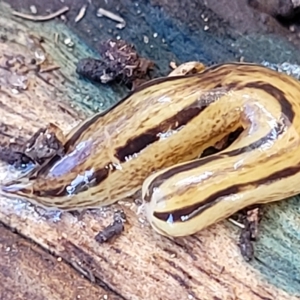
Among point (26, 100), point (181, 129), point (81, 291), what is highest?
point (181, 129)

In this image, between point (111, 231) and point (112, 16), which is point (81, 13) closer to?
point (112, 16)

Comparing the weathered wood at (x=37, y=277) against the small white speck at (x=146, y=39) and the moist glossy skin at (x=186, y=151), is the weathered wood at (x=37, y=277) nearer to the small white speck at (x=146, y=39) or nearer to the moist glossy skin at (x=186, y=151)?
the moist glossy skin at (x=186, y=151)

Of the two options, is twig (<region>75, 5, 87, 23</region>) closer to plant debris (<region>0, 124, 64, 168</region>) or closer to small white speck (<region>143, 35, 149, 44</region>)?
small white speck (<region>143, 35, 149, 44</region>)

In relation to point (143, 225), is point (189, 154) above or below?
above

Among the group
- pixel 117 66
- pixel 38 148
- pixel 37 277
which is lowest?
pixel 37 277

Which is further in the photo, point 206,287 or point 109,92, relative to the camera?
point 109,92

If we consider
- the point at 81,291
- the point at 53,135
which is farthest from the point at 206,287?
the point at 53,135

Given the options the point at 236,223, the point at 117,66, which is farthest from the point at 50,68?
the point at 236,223

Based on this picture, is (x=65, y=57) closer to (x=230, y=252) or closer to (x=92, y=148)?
(x=92, y=148)

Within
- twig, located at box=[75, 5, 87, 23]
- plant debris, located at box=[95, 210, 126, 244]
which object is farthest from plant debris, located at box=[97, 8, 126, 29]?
plant debris, located at box=[95, 210, 126, 244]
